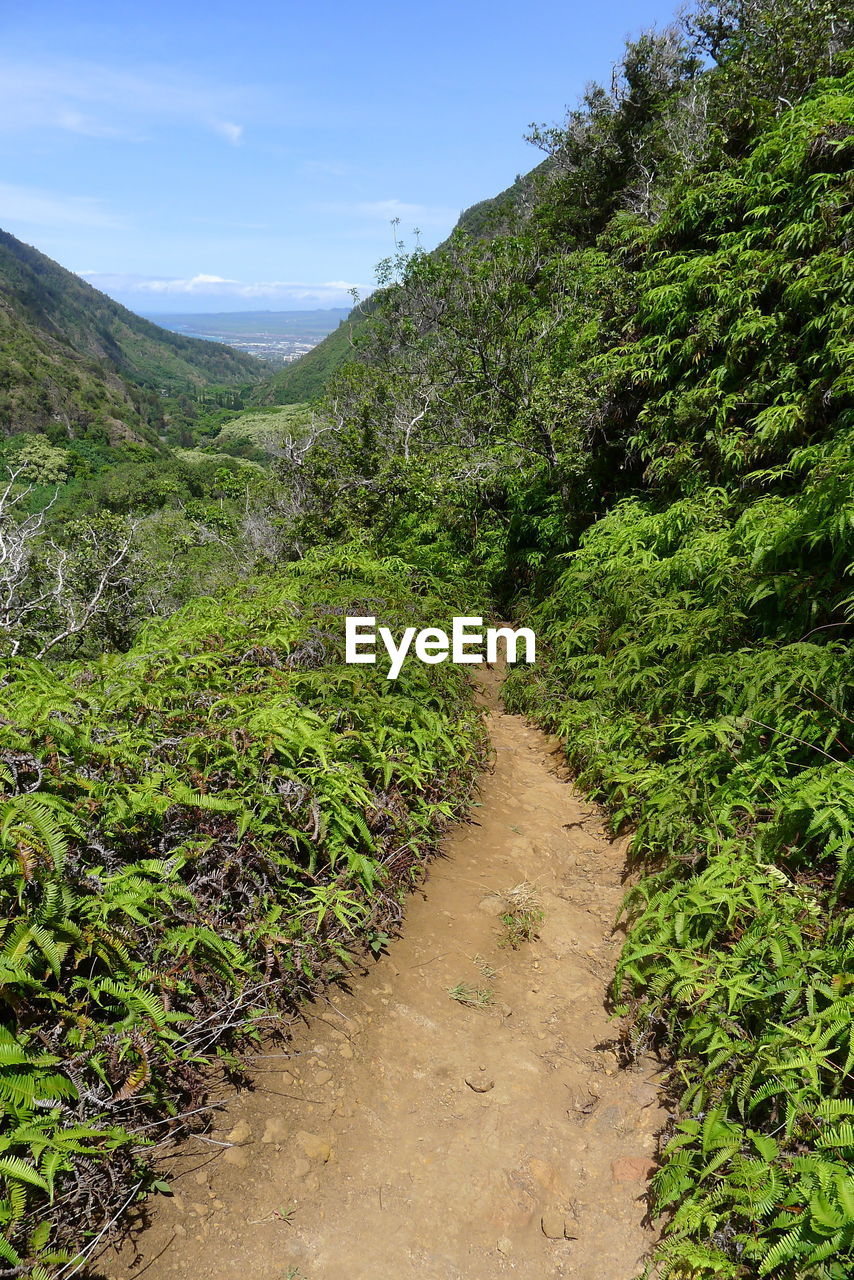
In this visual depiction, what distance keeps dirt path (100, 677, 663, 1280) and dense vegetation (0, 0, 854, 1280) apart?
0.69 ft

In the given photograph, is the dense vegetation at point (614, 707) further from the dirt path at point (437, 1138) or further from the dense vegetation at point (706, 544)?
the dirt path at point (437, 1138)

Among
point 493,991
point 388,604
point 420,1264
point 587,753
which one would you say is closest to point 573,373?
point 388,604

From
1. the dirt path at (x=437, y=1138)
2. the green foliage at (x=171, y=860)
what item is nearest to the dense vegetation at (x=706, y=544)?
the dirt path at (x=437, y=1138)

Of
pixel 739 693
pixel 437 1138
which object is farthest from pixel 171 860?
pixel 739 693

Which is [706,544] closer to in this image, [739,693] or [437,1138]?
[739,693]

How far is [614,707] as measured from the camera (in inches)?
227

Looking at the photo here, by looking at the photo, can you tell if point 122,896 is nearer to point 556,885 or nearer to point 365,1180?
point 365,1180

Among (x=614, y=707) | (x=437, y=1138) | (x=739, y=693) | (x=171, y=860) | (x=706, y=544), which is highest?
(x=706, y=544)

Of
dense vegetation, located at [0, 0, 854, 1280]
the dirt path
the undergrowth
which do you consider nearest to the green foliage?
dense vegetation, located at [0, 0, 854, 1280]

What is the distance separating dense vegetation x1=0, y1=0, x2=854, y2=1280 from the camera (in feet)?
7.85

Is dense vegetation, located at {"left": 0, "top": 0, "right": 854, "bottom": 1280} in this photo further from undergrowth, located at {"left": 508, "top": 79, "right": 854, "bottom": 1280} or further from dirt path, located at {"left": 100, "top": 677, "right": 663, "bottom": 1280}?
dirt path, located at {"left": 100, "top": 677, "right": 663, "bottom": 1280}

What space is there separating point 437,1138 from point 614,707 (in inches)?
147

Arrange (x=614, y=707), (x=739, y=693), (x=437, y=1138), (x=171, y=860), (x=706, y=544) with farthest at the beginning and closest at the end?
1. (x=706, y=544)
2. (x=614, y=707)
3. (x=739, y=693)
4. (x=171, y=860)
5. (x=437, y=1138)

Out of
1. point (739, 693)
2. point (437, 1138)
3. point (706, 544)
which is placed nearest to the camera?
point (437, 1138)
